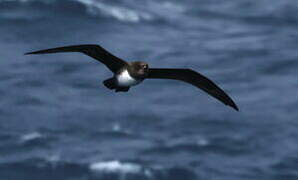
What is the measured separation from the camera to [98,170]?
238ft

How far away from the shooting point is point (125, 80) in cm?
2923

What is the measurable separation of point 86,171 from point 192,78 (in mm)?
41805

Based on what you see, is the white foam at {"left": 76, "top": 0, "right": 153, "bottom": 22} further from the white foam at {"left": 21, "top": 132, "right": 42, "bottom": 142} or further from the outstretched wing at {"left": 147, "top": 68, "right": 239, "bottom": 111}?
the outstretched wing at {"left": 147, "top": 68, "right": 239, "bottom": 111}

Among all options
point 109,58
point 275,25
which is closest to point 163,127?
point 275,25

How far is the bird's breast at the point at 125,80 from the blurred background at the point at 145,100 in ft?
137

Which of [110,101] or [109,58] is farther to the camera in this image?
[110,101]

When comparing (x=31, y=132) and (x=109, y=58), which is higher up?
(x=31, y=132)

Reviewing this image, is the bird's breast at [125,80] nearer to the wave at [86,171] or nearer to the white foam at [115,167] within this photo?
the wave at [86,171]

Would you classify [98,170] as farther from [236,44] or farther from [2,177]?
[236,44]

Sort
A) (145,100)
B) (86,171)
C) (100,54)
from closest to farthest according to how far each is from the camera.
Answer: (100,54), (86,171), (145,100)

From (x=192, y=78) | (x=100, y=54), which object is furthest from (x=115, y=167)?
(x=100, y=54)

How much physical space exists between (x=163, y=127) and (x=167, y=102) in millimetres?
3563

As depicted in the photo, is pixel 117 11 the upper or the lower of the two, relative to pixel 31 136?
upper

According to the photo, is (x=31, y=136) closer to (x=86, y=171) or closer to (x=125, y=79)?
(x=86, y=171)
